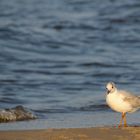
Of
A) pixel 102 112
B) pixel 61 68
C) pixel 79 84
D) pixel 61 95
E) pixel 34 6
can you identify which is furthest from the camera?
pixel 34 6

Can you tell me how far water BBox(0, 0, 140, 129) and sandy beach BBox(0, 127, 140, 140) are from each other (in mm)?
821

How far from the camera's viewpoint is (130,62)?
508 inches

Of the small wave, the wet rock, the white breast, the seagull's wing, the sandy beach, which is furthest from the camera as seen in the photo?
the small wave

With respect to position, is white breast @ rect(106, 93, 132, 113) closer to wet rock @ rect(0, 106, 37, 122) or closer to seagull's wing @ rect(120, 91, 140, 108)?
seagull's wing @ rect(120, 91, 140, 108)

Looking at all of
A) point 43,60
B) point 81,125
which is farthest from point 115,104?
point 43,60

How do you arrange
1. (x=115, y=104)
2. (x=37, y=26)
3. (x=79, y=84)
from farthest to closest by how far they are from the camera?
(x=37, y=26) → (x=79, y=84) → (x=115, y=104)

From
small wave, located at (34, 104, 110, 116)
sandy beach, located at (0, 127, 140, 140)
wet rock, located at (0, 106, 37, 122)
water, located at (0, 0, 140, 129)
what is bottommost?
sandy beach, located at (0, 127, 140, 140)

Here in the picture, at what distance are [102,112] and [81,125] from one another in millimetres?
1399

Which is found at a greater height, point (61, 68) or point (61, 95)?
point (61, 68)

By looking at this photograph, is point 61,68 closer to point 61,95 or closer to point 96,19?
point 61,95

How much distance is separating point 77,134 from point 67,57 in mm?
6994

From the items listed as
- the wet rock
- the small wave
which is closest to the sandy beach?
the wet rock

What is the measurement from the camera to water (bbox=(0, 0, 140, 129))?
9.40 m

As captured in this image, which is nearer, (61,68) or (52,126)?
(52,126)
